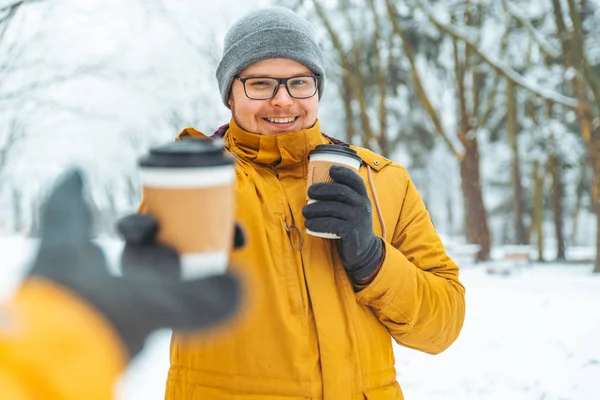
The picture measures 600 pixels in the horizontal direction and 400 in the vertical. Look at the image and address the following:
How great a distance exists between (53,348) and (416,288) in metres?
1.17

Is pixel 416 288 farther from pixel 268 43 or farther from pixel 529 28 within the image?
pixel 529 28

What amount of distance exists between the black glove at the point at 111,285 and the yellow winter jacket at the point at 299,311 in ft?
2.06

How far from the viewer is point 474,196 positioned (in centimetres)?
1309

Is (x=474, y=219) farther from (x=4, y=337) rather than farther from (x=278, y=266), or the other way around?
(x=4, y=337)

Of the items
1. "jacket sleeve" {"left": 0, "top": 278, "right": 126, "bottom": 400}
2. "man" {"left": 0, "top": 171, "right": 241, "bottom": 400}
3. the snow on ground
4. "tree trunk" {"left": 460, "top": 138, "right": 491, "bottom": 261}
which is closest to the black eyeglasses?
"man" {"left": 0, "top": 171, "right": 241, "bottom": 400}

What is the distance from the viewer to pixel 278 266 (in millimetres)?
1472

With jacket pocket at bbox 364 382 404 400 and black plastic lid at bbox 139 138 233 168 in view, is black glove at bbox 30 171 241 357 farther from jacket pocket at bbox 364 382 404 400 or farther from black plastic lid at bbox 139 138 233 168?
jacket pocket at bbox 364 382 404 400

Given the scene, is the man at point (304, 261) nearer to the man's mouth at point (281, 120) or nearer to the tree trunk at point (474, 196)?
the man's mouth at point (281, 120)

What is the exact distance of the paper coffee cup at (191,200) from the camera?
768 millimetres

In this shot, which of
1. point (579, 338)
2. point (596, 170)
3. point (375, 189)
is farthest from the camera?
point (596, 170)

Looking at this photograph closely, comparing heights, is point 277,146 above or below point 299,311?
above

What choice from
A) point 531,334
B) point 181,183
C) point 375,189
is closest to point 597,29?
point 531,334

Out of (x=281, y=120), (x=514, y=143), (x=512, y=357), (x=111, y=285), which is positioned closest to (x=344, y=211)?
(x=281, y=120)

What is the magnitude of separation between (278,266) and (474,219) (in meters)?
12.7
